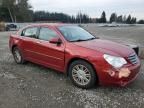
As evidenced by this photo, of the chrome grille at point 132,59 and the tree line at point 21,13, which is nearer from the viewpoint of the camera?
the chrome grille at point 132,59

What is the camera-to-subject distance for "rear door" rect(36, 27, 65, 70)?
638 centimetres

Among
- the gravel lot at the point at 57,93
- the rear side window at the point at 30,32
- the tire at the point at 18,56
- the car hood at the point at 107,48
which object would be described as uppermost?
the rear side window at the point at 30,32

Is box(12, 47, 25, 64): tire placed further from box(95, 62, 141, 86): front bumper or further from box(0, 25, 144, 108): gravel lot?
box(95, 62, 141, 86): front bumper

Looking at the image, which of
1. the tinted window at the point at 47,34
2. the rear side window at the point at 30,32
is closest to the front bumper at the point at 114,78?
the tinted window at the point at 47,34

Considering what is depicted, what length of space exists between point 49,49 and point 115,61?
6.46 feet

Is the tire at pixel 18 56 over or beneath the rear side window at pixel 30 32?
beneath

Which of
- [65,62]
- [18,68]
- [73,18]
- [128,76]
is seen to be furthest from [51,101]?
[73,18]

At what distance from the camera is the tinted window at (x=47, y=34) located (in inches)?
266

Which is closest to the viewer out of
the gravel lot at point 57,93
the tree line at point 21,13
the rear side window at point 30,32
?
the gravel lot at point 57,93

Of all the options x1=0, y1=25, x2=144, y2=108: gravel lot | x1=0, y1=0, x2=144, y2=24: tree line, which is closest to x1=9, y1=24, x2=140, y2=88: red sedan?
x1=0, y1=25, x2=144, y2=108: gravel lot

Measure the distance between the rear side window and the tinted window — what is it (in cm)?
33

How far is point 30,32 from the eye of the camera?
25.6 feet

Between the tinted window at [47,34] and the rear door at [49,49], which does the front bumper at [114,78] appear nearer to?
the rear door at [49,49]

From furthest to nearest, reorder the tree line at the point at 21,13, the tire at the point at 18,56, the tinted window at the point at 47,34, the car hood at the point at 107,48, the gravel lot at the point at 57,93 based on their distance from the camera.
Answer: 1. the tree line at the point at 21,13
2. the tire at the point at 18,56
3. the tinted window at the point at 47,34
4. the car hood at the point at 107,48
5. the gravel lot at the point at 57,93
